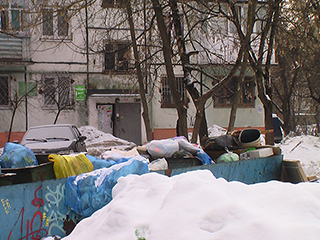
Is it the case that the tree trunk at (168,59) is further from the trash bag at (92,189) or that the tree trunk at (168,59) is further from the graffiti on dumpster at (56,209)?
the graffiti on dumpster at (56,209)

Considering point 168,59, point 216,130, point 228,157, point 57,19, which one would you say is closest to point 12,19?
point 57,19

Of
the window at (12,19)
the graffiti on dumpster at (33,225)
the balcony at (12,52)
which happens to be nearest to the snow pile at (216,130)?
the balcony at (12,52)

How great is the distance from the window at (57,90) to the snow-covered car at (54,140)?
970cm

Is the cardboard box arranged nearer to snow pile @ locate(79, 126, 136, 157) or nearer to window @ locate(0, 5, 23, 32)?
window @ locate(0, 5, 23, 32)

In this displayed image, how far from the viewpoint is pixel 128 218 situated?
9.19ft

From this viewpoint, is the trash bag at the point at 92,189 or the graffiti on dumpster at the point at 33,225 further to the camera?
the trash bag at the point at 92,189

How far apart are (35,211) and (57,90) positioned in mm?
17114

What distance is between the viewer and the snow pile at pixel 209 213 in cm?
236

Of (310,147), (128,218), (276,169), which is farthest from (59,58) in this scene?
(128,218)

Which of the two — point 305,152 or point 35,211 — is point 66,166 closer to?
point 35,211

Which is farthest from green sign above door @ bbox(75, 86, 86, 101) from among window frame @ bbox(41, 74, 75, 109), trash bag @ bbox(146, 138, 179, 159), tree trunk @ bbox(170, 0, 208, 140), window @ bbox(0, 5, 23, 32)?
trash bag @ bbox(146, 138, 179, 159)

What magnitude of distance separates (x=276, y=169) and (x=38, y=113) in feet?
53.8

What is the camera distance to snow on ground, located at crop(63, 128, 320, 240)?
236cm

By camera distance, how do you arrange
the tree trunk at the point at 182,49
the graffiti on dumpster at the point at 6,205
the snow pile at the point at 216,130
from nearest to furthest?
the graffiti on dumpster at the point at 6,205 → the tree trunk at the point at 182,49 → the snow pile at the point at 216,130
